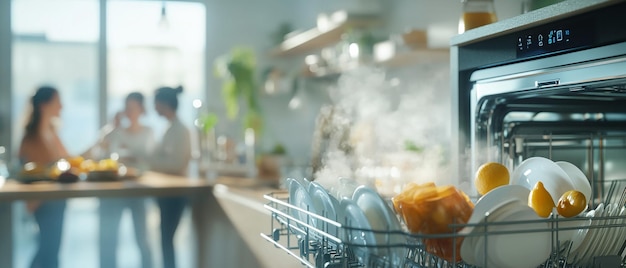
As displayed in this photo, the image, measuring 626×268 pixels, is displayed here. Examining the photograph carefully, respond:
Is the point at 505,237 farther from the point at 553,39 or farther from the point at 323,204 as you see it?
the point at 553,39

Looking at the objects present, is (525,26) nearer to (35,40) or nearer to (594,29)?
Answer: (594,29)

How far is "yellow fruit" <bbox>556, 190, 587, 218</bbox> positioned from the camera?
59 cm

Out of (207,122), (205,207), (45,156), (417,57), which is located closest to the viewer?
(205,207)

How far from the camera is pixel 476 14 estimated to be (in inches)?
48.0

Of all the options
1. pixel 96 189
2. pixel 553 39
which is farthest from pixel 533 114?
pixel 96 189

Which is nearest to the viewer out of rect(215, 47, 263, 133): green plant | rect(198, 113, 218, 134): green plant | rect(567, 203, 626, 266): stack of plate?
rect(567, 203, 626, 266): stack of plate

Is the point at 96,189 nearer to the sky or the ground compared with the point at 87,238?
nearer to the sky

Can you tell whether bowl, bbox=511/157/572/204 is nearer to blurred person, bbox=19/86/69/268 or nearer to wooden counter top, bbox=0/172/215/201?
wooden counter top, bbox=0/172/215/201

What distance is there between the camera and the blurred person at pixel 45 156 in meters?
2.95

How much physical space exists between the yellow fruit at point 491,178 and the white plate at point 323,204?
18 centimetres

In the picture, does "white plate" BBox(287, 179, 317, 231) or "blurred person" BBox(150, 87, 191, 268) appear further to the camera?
"blurred person" BBox(150, 87, 191, 268)

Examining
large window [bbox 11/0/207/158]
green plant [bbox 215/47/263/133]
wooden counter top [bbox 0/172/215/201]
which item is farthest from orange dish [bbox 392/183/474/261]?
large window [bbox 11/0/207/158]

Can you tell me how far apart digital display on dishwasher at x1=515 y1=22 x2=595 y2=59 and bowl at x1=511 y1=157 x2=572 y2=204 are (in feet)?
0.54

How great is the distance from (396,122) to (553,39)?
2.39m
